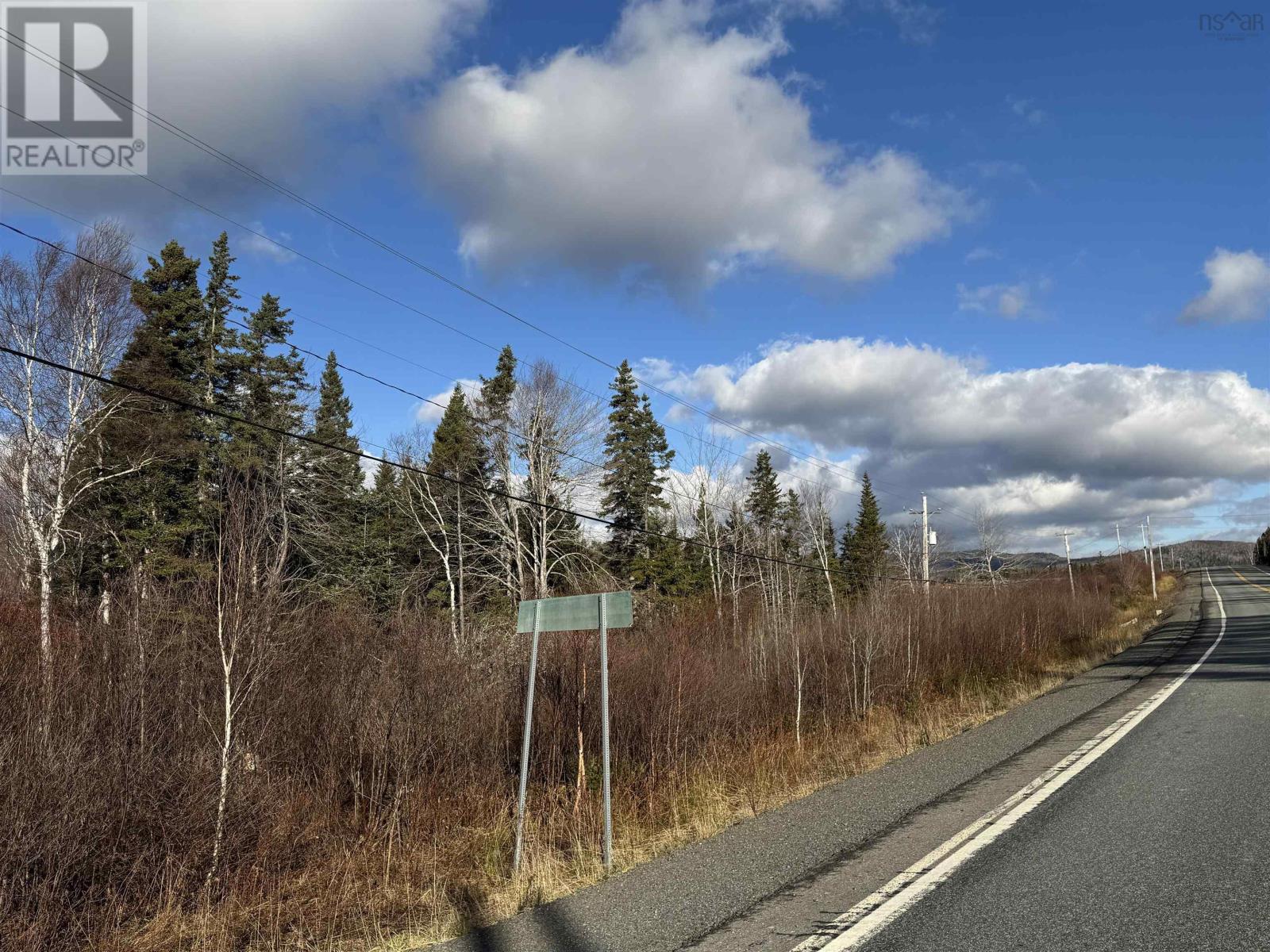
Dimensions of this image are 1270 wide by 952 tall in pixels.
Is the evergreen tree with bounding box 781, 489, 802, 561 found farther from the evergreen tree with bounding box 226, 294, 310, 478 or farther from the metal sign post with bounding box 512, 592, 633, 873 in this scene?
the metal sign post with bounding box 512, 592, 633, 873

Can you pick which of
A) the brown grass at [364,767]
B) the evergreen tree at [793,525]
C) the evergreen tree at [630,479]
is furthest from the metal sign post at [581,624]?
the evergreen tree at [793,525]

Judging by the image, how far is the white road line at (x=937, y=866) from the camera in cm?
477

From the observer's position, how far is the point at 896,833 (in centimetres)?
690

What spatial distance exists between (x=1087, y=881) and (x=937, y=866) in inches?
38.0

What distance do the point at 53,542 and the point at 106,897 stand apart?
16791 mm

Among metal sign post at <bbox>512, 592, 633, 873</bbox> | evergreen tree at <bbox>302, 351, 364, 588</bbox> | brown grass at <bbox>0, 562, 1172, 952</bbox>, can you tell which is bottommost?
brown grass at <bbox>0, 562, 1172, 952</bbox>

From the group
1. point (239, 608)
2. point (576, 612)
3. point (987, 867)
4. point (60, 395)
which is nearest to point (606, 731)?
point (576, 612)

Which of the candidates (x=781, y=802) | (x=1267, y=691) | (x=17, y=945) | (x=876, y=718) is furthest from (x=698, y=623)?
(x=17, y=945)

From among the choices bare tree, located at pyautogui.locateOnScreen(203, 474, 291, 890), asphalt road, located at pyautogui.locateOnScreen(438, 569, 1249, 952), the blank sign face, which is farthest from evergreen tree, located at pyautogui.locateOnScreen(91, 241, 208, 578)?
asphalt road, located at pyautogui.locateOnScreen(438, 569, 1249, 952)

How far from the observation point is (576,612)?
7.96 meters

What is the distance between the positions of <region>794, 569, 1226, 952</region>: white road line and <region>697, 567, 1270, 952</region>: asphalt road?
20 millimetres

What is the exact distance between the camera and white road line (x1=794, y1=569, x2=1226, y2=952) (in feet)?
15.6

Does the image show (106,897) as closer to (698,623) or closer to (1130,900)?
(1130,900)

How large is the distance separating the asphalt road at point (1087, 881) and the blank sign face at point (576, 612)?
2.79 meters
